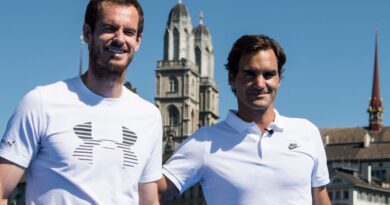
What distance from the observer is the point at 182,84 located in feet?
463

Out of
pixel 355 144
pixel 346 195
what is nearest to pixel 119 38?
pixel 346 195

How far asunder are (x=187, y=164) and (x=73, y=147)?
53.4 inches

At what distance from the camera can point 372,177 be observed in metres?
124

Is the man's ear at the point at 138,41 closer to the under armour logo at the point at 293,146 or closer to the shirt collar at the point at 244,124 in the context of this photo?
the shirt collar at the point at 244,124

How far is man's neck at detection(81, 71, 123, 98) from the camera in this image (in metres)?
5.87

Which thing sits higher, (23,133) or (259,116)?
(23,133)

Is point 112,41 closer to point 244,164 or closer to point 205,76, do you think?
point 244,164

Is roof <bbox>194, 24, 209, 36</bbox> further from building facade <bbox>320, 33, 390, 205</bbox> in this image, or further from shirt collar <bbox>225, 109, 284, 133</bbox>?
shirt collar <bbox>225, 109, 284, 133</bbox>

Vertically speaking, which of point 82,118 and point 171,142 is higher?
point 82,118

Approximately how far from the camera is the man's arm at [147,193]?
242 inches

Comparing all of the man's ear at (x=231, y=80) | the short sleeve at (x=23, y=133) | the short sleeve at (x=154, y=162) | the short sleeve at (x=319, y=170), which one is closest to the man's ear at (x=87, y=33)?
the short sleeve at (x=23, y=133)

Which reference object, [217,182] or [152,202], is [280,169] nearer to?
[217,182]

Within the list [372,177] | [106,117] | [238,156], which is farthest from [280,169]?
[372,177]

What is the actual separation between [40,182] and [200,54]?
480 feet
